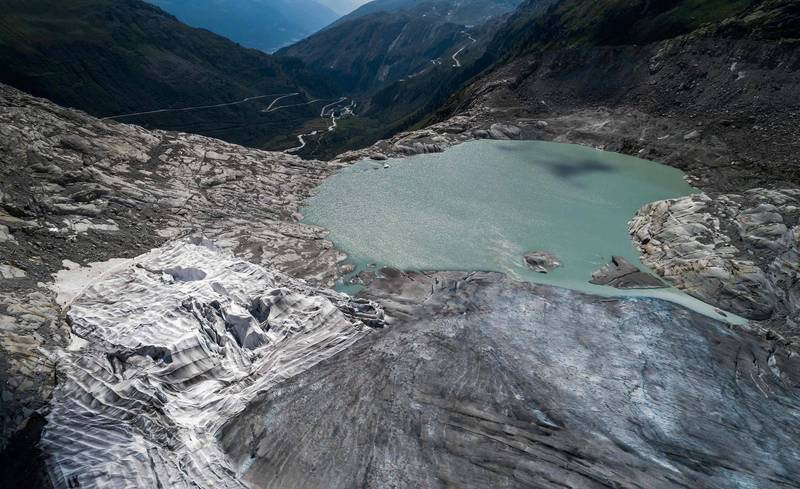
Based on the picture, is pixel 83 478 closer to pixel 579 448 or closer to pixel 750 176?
pixel 579 448

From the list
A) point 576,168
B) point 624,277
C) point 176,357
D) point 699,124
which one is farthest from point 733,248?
point 176,357

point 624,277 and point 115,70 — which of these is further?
point 115,70

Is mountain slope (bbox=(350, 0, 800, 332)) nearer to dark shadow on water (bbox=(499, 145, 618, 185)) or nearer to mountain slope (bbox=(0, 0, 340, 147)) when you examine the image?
dark shadow on water (bbox=(499, 145, 618, 185))

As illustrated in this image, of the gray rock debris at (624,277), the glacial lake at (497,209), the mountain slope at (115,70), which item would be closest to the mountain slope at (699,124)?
the gray rock debris at (624,277)

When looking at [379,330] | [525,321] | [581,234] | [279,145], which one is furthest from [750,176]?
[279,145]

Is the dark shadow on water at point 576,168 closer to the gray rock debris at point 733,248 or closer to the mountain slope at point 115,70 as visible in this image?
the gray rock debris at point 733,248

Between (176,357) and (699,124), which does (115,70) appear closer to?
(699,124)

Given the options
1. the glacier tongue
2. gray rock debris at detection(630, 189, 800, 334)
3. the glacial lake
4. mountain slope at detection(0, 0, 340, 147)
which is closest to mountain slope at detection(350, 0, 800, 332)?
gray rock debris at detection(630, 189, 800, 334)
